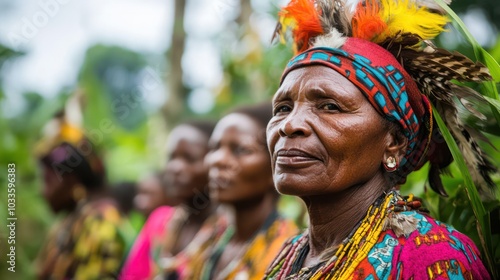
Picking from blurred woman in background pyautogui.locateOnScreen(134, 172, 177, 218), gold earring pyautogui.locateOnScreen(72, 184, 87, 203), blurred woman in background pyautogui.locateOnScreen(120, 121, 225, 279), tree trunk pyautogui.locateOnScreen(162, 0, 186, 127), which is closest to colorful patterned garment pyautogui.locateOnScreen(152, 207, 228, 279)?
blurred woman in background pyautogui.locateOnScreen(120, 121, 225, 279)

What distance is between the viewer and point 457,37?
9.73ft

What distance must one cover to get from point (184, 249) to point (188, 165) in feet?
2.54

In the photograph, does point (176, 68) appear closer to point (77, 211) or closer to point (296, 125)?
point (77, 211)

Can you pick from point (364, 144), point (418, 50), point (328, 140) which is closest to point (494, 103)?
point (418, 50)

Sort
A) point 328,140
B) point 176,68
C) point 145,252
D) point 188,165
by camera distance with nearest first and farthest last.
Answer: point 328,140, point 188,165, point 145,252, point 176,68

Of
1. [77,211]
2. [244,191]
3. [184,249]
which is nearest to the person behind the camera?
[244,191]

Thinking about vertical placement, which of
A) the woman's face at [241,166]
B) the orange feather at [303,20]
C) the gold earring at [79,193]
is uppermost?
the orange feather at [303,20]

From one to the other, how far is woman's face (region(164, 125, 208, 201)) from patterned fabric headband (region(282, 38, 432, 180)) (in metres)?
3.25

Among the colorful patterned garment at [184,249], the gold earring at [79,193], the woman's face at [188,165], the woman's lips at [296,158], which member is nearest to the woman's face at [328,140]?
the woman's lips at [296,158]

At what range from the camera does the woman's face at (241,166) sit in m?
4.64

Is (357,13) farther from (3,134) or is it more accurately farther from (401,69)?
(3,134)

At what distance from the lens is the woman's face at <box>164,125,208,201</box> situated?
6020 mm

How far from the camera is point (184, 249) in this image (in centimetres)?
627

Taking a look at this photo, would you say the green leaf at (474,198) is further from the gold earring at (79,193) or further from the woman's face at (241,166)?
the gold earring at (79,193)
